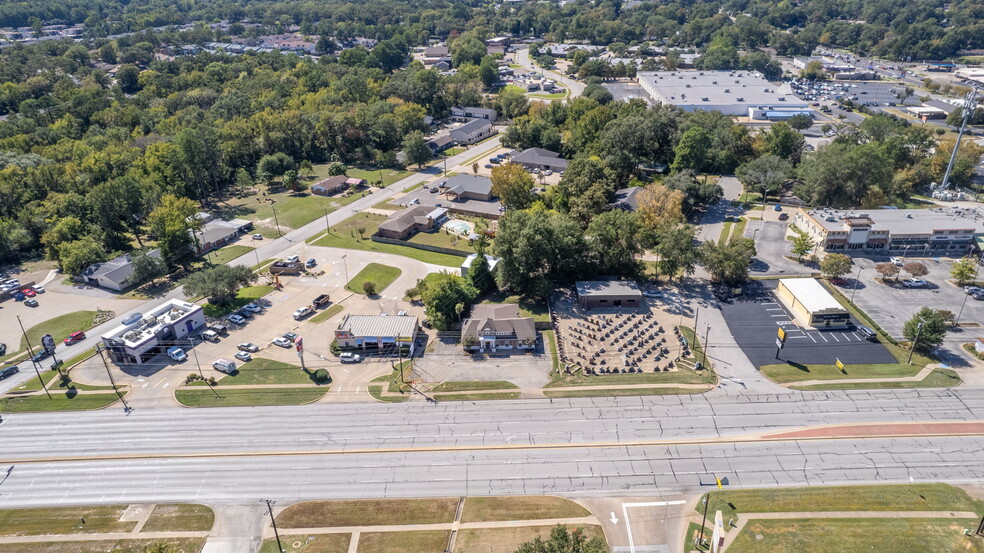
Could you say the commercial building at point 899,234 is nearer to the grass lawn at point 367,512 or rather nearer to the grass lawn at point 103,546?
the grass lawn at point 367,512

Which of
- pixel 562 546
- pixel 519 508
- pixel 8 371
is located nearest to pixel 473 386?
pixel 519 508

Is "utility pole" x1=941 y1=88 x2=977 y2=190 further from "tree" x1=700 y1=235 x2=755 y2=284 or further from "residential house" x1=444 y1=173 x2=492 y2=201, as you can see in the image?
"residential house" x1=444 y1=173 x2=492 y2=201

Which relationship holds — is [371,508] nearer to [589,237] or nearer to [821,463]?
[821,463]

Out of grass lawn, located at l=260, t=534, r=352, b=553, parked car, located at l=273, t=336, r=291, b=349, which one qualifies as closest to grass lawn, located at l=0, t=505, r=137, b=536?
grass lawn, located at l=260, t=534, r=352, b=553

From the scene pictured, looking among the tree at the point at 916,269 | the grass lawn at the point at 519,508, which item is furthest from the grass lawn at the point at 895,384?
the grass lawn at the point at 519,508

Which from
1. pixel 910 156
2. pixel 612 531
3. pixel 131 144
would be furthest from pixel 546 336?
pixel 131 144

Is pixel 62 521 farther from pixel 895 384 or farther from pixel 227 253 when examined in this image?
pixel 895 384
